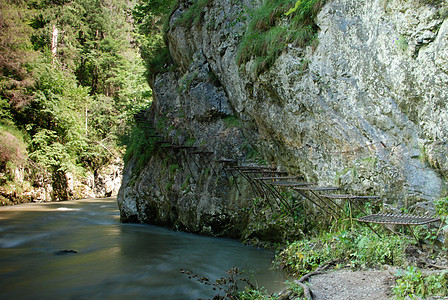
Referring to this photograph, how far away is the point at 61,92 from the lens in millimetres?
21719

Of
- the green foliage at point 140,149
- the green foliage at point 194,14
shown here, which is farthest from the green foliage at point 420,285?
the green foliage at point 140,149

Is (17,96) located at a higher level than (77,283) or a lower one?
higher

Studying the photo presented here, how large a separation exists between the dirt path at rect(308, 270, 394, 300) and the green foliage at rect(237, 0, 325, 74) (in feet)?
15.0

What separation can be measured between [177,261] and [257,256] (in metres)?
1.96

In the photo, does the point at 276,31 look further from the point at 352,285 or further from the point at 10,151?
the point at 10,151

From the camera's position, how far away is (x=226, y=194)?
9.28m

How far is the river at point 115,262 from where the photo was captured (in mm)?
5848

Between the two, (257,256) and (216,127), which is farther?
(216,127)

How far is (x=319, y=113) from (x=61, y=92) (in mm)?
20795

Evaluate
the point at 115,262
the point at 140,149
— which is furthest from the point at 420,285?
the point at 140,149

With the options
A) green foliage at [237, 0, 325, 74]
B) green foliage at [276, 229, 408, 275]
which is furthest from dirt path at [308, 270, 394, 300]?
green foliage at [237, 0, 325, 74]

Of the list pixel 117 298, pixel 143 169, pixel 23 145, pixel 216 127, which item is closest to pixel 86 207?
pixel 23 145

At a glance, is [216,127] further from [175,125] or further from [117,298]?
[117,298]

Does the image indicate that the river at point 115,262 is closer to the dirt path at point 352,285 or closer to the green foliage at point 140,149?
the dirt path at point 352,285
